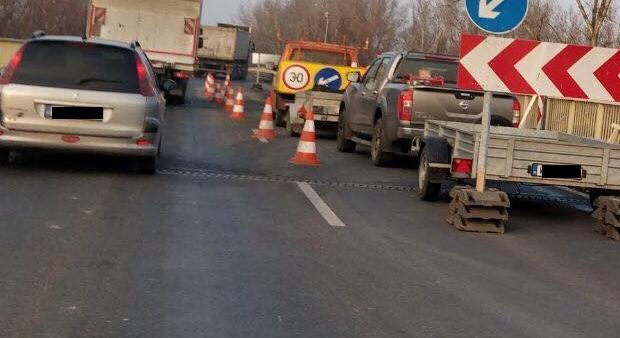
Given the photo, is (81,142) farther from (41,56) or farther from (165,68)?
(165,68)

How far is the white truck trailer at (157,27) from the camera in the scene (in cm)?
2819

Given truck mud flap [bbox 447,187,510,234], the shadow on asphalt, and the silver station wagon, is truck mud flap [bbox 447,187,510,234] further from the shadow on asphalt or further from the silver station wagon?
the shadow on asphalt

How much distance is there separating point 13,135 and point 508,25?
5494 mm

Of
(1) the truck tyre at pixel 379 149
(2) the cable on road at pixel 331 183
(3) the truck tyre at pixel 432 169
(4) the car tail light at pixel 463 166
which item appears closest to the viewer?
(4) the car tail light at pixel 463 166

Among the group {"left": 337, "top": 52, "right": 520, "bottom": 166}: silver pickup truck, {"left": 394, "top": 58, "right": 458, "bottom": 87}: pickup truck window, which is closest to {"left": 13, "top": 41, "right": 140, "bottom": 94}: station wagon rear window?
{"left": 337, "top": 52, "right": 520, "bottom": 166}: silver pickup truck

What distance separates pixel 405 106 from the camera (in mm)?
14773

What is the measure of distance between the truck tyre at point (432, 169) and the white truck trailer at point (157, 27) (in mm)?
17049

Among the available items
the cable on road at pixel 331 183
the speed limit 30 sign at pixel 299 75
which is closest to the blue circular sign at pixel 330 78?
the speed limit 30 sign at pixel 299 75

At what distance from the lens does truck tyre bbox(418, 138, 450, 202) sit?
11.5 metres

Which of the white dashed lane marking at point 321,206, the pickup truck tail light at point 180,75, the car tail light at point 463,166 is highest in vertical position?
the pickup truck tail light at point 180,75

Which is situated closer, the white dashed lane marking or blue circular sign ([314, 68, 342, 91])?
the white dashed lane marking

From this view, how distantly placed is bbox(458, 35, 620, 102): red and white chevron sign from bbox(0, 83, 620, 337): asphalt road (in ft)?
4.70

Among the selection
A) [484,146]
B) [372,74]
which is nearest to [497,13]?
[484,146]

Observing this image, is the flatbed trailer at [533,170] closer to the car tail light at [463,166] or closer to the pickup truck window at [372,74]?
the car tail light at [463,166]
